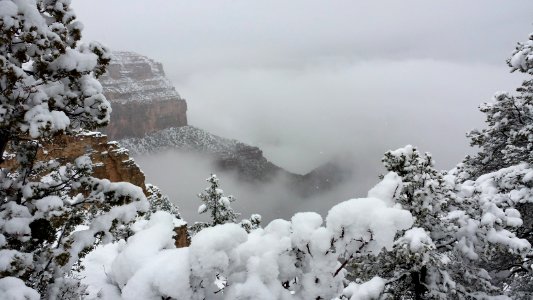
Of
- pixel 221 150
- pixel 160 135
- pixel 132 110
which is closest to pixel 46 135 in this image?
pixel 221 150

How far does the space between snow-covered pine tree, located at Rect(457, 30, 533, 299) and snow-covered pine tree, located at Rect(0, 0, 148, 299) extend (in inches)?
364

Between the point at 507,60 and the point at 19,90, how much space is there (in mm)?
12703

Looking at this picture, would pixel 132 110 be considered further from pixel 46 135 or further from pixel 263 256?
pixel 263 256

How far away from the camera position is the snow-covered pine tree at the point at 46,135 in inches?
202

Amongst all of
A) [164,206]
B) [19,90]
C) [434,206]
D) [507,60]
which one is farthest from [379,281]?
[164,206]

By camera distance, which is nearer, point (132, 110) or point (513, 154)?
point (513, 154)

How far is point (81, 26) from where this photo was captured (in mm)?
6539

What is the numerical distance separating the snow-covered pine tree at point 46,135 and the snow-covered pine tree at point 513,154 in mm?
9243

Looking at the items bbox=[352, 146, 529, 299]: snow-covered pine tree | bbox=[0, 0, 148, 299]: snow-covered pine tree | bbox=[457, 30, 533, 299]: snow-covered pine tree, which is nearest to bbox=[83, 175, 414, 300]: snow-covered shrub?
bbox=[0, 0, 148, 299]: snow-covered pine tree

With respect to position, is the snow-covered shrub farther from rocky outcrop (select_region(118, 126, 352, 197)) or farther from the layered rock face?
the layered rock face

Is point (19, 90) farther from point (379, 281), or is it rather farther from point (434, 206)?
point (434, 206)

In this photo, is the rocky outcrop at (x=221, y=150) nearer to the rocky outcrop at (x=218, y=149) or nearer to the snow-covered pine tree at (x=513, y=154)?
the rocky outcrop at (x=218, y=149)

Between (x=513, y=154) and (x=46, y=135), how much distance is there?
12.1 meters

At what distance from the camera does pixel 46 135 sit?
5.18m
